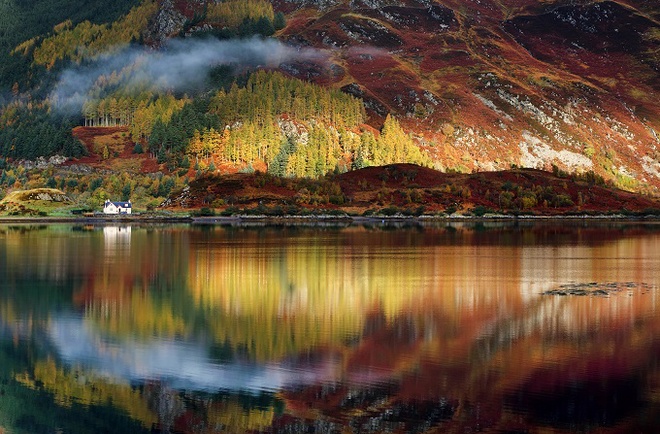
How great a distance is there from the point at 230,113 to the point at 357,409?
466 ft

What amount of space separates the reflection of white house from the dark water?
72.1 meters

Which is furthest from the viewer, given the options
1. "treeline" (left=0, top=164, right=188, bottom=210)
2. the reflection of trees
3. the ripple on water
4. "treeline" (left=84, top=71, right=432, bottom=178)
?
"treeline" (left=84, top=71, right=432, bottom=178)

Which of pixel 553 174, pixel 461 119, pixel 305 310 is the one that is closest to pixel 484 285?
pixel 305 310

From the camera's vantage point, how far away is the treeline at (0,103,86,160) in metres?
167

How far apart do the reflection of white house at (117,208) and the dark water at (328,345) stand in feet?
237

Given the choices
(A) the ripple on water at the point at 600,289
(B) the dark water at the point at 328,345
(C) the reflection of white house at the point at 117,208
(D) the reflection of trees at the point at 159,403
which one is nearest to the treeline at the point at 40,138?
(C) the reflection of white house at the point at 117,208

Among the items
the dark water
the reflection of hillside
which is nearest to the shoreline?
the dark water

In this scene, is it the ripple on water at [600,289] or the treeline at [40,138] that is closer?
the ripple on water at [600,289]

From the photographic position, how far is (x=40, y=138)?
174 m

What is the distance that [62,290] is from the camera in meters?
41.7

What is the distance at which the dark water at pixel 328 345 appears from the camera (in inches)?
816

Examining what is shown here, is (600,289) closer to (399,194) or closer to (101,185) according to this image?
(399,194)

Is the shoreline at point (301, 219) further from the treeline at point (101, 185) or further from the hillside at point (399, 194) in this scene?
the treeline at point (101, 185)

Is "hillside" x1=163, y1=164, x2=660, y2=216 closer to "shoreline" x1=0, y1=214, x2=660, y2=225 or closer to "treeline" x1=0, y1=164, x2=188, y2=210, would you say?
"shoreline" x1=0, y1=214, x2=660, y2=225
